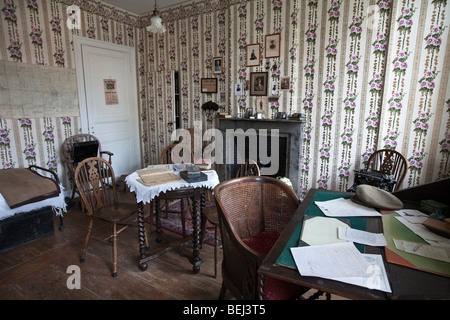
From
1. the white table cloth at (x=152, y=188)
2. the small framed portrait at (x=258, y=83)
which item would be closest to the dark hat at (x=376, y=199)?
the white table cloth at (x=152, y=188)

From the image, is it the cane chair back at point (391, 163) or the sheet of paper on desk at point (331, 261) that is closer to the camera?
the sheet of paper on desk at point (331, 261)

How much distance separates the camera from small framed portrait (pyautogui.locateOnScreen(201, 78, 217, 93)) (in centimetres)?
454

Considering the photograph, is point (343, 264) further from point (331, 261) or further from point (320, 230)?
point (320, 230)

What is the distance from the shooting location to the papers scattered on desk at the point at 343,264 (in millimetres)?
980

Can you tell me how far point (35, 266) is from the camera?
2461 millimetres

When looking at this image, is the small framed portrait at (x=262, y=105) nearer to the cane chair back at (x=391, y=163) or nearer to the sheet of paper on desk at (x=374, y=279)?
the cane chair back at (x=391, y=163)

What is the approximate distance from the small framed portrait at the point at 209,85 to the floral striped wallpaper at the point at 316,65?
0.10m

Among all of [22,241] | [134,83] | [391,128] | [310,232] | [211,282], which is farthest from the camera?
[134,83]

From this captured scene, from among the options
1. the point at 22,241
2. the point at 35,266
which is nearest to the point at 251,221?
the point at 35,266

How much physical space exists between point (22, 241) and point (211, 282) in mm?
2070

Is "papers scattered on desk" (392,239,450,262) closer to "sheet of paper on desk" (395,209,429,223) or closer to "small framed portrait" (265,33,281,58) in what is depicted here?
"sheet of paper on desk" (395,209,429,223)

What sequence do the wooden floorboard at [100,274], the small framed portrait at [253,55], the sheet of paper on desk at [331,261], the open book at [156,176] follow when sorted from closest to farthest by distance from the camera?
the sheet of paper on desk at [331,261], the wooden floorboard at [100,274], the open book at [156,176], the small framed portrait at [253,55]

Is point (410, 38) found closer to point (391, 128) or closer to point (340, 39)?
point (340, 39)

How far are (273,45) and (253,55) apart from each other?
0.32 metres
